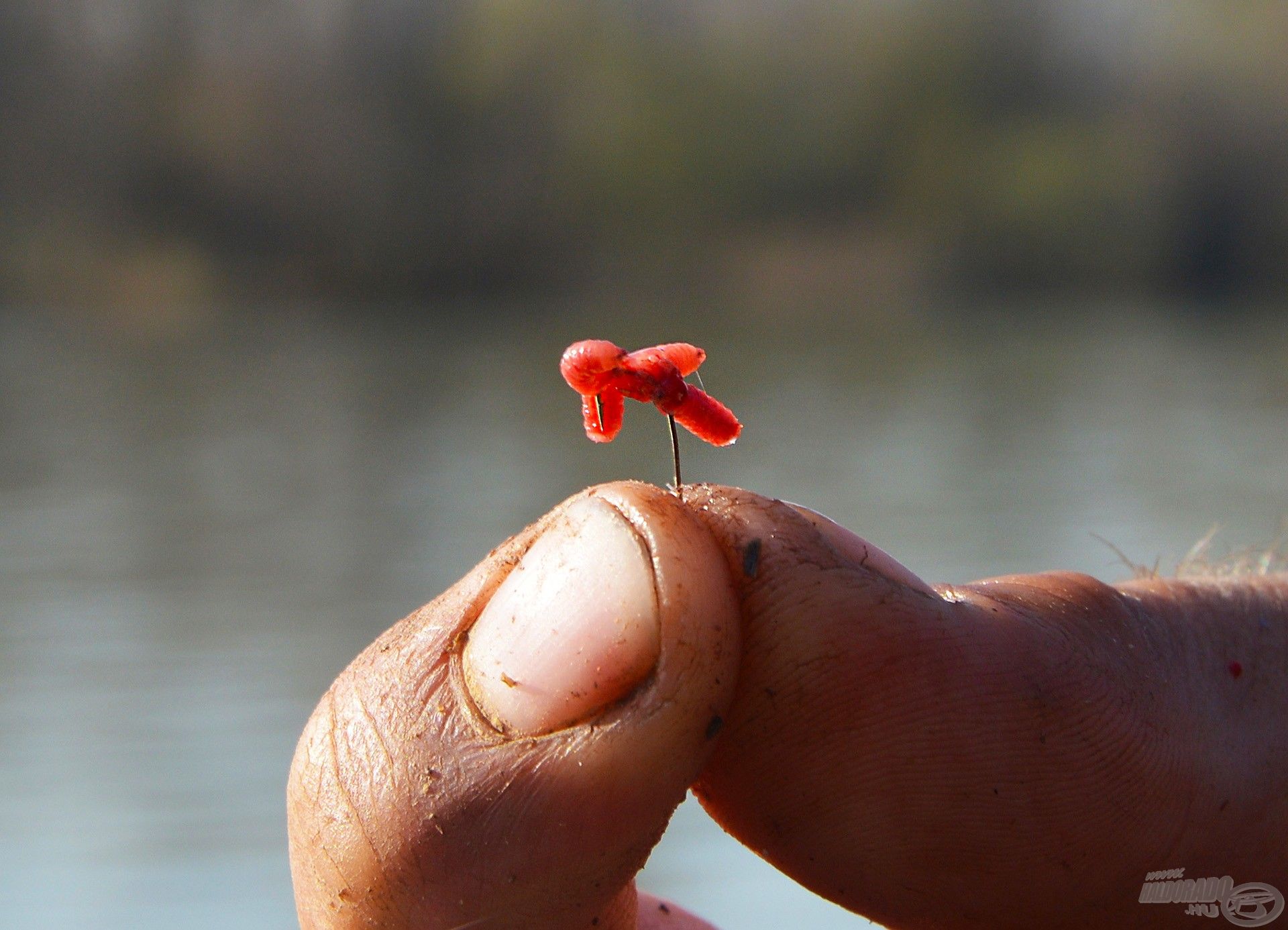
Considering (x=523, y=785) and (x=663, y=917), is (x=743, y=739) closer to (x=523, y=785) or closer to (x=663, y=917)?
(x=523, y=785)

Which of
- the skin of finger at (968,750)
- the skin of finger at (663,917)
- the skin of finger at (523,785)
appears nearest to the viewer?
the skin of finger at (523,785)

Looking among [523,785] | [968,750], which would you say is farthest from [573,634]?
[968,750]

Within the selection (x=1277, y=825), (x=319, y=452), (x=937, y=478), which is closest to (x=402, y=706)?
(x=1277, y=825)

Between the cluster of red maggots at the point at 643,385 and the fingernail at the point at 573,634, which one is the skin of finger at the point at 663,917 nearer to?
the fingernail at the point at 573,634

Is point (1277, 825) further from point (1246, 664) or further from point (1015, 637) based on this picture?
point (1015, 637)

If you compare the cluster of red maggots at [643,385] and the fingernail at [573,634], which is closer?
the fingernail at [573,634]

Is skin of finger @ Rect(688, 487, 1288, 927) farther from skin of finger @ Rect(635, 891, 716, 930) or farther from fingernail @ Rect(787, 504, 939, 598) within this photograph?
skin of finger @ Rect(635, 891, 716, 930)

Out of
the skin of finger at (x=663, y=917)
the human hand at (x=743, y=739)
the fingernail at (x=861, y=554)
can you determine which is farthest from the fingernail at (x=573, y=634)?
the skin of finger at (x=663, y=917)

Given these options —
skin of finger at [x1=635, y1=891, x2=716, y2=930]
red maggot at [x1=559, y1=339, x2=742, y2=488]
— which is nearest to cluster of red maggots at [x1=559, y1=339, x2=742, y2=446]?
red maggot at [x1=559, y1=339, x2=742, y2=488]
